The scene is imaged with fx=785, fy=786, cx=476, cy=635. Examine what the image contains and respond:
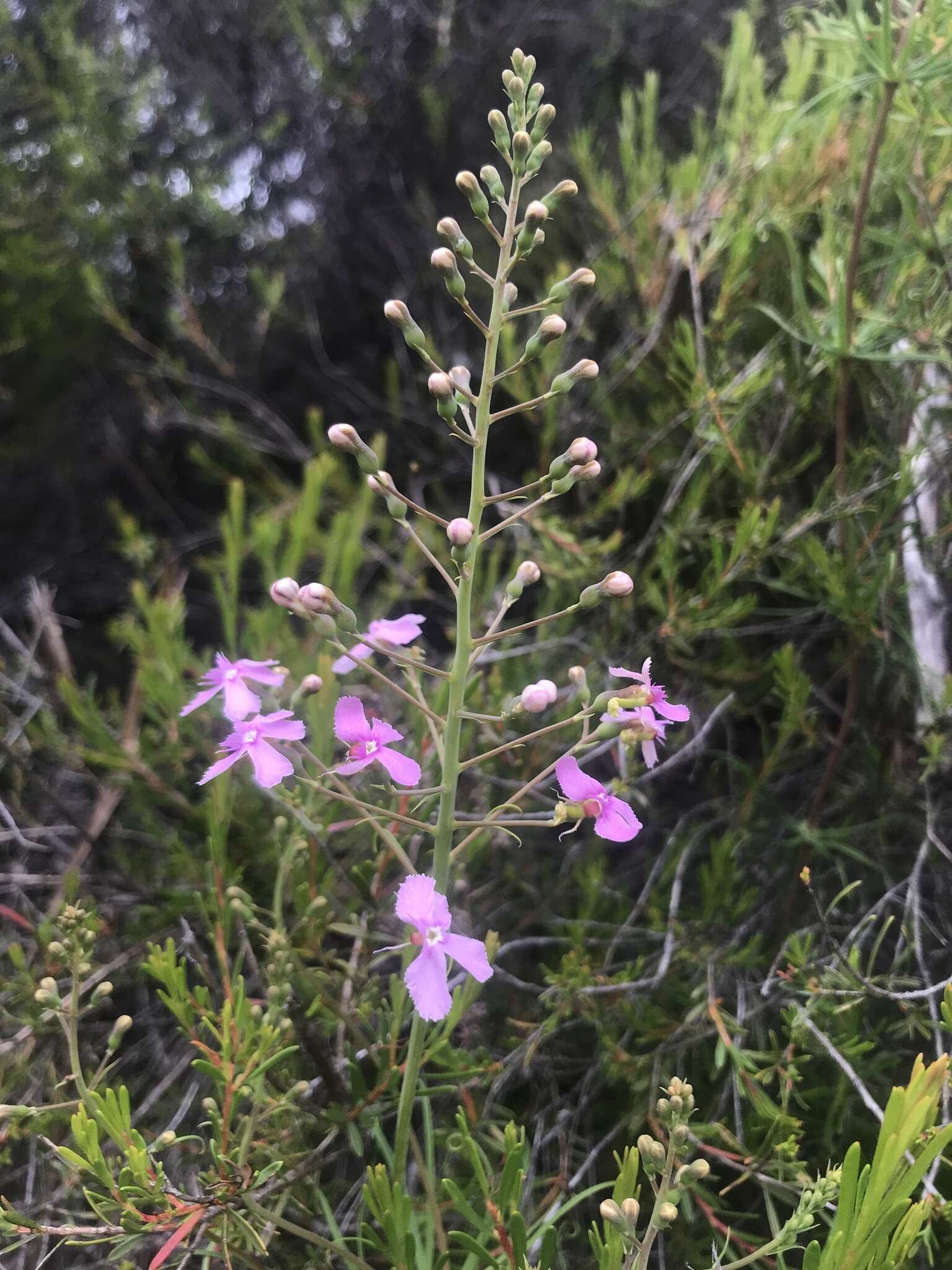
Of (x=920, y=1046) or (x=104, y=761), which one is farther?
(x=104, y=761)

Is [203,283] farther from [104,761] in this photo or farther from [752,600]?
[752,600]

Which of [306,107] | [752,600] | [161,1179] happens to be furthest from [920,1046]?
[306,107]

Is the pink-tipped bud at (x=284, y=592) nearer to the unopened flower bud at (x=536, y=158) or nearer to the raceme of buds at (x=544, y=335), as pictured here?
the raceme of buds at (x=544, y=335)

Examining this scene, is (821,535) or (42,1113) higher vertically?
(42,1113)

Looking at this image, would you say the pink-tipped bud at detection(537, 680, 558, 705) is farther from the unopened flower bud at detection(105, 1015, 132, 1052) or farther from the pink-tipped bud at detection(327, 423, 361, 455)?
the unopened flower bud at detection(105, 1015, 132, 1052)

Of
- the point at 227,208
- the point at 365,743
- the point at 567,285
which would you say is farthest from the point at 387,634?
the point at 227,208

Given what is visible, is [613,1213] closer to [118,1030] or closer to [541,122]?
[118,1030]

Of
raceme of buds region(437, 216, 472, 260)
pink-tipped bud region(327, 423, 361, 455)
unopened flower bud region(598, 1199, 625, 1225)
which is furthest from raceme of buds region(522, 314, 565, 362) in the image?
unopened flower bud region(598, 1199, 625, 1225)
